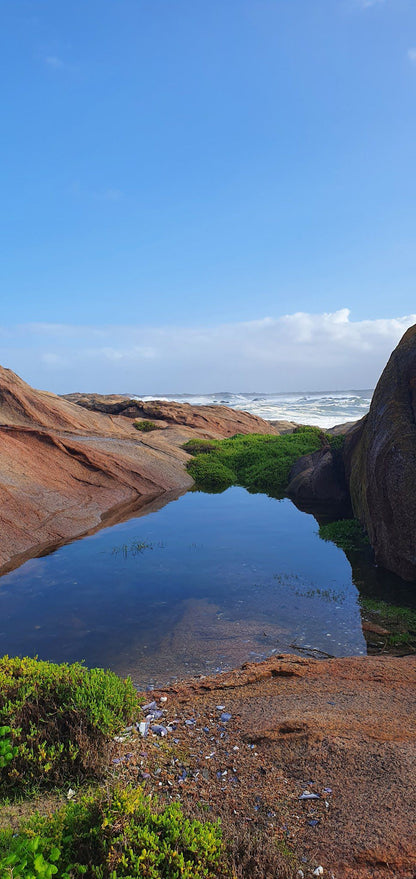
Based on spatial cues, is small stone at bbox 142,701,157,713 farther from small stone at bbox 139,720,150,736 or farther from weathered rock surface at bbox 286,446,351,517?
weathered rock surface at bbox 286,446,351,517

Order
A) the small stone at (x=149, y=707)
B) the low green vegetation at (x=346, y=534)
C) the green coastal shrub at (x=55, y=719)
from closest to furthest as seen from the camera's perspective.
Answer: the green coastal shrub at (x=55, y=719)
the small stone at (x=149, y=707)
the low green vegetation at (x=346, y=534)

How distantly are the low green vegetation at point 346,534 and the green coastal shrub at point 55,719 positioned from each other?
9.00 m

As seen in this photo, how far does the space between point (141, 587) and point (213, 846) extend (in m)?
7.20

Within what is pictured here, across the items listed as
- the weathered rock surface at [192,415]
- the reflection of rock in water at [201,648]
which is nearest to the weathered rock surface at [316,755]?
the reflection of rock in water at [201,648]

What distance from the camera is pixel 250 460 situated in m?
26.4

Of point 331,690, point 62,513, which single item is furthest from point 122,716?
point 62,513

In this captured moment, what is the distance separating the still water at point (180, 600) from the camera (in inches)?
303

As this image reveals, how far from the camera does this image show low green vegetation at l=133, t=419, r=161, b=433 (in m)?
32.6

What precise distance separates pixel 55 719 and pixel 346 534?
35.1 feet

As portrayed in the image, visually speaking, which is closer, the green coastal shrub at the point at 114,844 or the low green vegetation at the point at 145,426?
the green coastal shrub at the point at 114,844

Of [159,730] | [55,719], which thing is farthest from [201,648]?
[55,719]

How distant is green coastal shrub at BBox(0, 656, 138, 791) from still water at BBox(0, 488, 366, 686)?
5.78 feet

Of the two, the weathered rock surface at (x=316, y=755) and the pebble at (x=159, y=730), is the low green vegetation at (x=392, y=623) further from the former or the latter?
the pebble at (x=159, y=730)

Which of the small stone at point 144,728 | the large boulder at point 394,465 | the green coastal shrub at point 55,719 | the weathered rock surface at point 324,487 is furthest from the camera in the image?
the weathered rock surface at point 324,487
